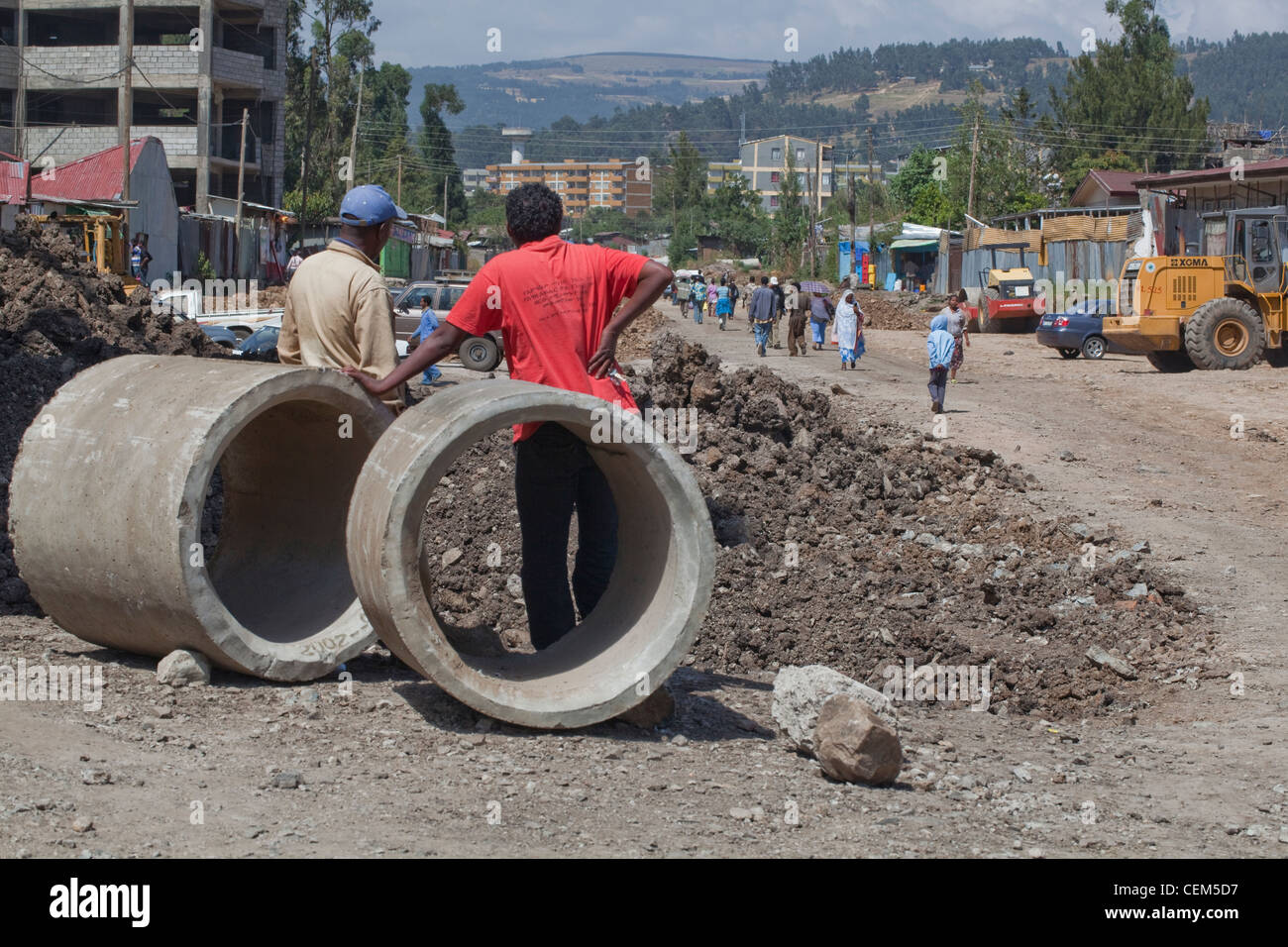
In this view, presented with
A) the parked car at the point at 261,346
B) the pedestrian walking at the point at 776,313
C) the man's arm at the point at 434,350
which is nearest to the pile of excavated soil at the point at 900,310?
the pedestrian walking at the point at 776,313

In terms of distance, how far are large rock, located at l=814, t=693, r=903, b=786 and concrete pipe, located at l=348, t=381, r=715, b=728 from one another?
0.58m

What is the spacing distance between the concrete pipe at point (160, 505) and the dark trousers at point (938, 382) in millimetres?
11202

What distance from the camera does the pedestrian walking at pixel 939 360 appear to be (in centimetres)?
1600

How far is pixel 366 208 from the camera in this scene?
5324 millimetres

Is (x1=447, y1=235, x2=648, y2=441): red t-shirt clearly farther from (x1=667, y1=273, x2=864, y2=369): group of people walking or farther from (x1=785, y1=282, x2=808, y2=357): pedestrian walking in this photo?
(x1=785, y1=282, x2=808, y2=357): pedestrian walking

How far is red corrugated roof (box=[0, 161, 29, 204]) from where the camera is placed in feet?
95.0

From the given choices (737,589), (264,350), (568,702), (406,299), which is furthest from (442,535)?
(406,299)

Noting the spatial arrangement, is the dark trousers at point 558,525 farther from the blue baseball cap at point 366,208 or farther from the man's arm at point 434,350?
the blue baseball cap at point 366,208

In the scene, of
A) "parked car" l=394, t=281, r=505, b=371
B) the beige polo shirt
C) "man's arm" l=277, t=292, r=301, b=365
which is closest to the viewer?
the beige polo shirt

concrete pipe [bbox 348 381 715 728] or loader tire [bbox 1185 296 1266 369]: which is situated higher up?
loader tire [bbox 1185 296 1266 369]

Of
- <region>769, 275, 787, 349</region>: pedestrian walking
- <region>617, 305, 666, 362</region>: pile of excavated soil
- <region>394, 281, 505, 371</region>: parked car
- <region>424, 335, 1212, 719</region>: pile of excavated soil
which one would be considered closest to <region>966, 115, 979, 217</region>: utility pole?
<region>617, 305, 666, 362</region>: pile of excavated soil

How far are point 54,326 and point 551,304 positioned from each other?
8553 millimetres
